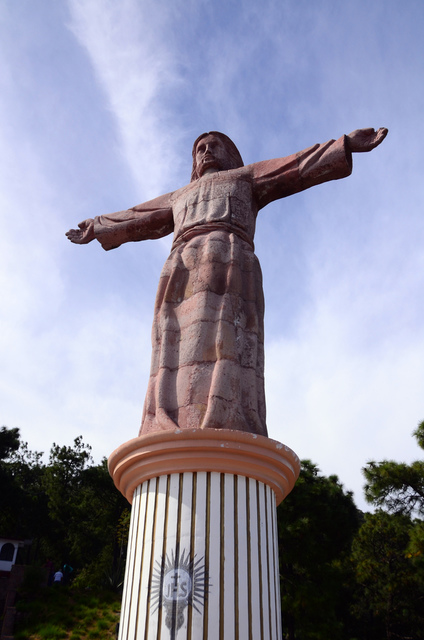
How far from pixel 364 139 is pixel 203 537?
490 cm

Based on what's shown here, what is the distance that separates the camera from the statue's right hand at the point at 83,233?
7.97 metres

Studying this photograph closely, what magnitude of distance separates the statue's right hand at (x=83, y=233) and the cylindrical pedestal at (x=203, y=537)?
4.13 metres

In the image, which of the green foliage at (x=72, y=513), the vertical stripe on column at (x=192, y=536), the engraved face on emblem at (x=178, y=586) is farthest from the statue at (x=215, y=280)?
the green foliage at (x=72, y=513)

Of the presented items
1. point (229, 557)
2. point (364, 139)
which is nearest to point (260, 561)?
point (229, 557)

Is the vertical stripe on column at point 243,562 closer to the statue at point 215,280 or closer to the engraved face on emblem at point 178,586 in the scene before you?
the engraved face on emblem at point 178,586

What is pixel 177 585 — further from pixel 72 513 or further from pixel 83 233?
pixel 72 513

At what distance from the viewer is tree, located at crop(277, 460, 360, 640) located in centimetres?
1470


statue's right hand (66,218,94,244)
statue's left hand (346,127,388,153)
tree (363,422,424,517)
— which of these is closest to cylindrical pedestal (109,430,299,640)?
statue's left hand (346,127,388,153)

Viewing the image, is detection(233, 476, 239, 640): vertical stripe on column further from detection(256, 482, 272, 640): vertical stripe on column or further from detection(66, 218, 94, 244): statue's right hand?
detection(66, 218, 94, 244): statue's right hand

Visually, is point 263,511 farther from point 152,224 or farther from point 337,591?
point 337,591

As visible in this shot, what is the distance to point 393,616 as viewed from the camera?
15633mm

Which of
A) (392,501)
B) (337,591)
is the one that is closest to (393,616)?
(337,591)

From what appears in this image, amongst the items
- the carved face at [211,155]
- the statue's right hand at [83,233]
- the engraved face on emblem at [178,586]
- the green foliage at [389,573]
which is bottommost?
the engraved face on emblem at [178,586]

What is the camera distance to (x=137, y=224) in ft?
24.9
